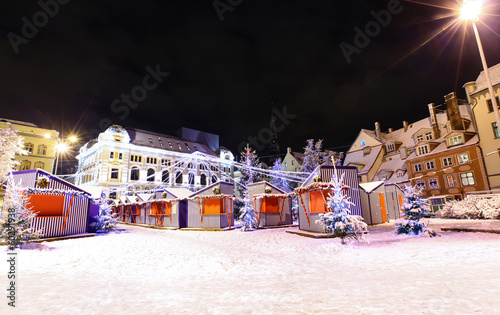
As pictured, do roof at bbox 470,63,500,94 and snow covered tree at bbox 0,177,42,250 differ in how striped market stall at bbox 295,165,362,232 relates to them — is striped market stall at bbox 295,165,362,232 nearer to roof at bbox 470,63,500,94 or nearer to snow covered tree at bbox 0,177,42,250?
snow covered tree at bbox 0,177,42,250

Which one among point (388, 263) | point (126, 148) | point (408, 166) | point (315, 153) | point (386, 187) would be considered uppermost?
point (126, 148)

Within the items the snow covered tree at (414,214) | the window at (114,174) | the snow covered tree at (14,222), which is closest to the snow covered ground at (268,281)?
the snow covered tree at (14,222)

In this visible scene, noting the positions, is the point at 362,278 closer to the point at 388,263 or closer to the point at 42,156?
the point at 388,263

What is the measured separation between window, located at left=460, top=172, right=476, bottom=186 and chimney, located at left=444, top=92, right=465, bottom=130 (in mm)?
5577

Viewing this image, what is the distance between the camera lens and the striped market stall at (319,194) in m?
15.2

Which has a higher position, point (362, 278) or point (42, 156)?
point (42, 156)

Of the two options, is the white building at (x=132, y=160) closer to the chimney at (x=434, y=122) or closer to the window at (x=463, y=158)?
the chimney at (x=434, y=122)

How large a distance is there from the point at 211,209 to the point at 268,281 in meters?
16.1

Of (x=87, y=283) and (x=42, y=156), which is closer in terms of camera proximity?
(x=87, y=283)

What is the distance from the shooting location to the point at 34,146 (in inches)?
1572

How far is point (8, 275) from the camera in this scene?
6.42 meters

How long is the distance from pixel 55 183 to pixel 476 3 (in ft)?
79.4

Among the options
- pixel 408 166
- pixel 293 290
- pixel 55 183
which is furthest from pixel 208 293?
pixel 408 166

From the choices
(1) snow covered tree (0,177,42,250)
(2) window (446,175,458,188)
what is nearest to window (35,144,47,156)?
(1) snow covered tree (0,177,42,250)
